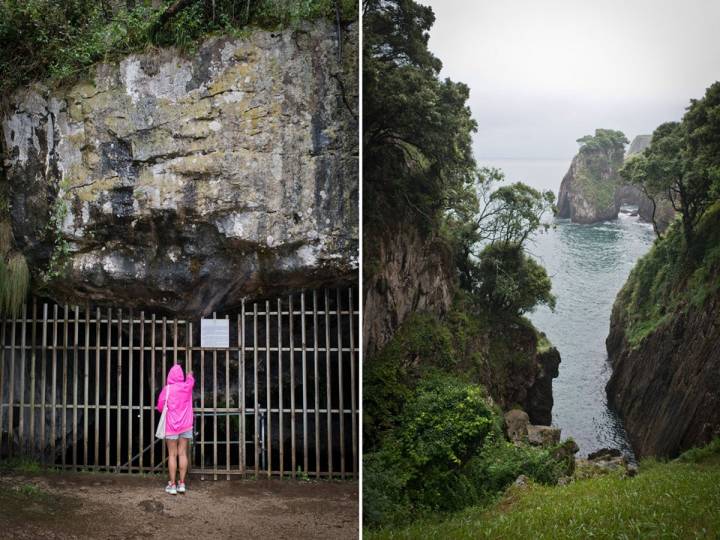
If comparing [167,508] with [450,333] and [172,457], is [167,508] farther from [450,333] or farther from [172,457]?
[450,333]

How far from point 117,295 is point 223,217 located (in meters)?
1.20

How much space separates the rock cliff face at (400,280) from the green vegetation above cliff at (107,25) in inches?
95.2

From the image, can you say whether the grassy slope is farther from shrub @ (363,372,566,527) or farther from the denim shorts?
the denim shorts

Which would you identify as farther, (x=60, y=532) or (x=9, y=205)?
(x=9, y=205)

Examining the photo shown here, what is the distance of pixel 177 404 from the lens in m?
5.21

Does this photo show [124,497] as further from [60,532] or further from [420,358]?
[420,358]

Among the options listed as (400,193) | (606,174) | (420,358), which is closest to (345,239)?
(400,193)

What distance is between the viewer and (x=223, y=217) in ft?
17.1

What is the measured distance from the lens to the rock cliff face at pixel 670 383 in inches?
107

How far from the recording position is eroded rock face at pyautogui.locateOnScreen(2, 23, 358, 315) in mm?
5102

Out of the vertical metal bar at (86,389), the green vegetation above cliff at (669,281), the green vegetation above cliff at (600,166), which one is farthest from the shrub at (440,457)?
the vertical metal bar at (86,389)

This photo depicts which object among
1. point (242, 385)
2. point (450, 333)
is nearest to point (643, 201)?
point (450, 333)

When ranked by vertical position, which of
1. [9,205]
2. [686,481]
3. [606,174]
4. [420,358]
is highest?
[9,205]

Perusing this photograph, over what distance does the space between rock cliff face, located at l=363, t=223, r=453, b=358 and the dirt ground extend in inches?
85.0
